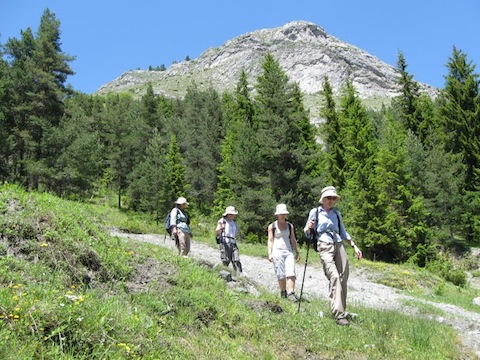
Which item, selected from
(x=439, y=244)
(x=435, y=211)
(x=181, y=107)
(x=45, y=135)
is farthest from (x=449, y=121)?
(x=181, y=107)

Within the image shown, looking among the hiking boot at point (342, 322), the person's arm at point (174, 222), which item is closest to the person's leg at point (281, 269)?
the hiking boot at point (342, 322)

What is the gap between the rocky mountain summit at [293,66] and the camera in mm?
150375

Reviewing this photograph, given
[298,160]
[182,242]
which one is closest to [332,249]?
[182,242]

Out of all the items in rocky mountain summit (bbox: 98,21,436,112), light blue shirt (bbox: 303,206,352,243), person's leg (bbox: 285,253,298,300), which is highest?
rocky mountain summit (bbox: 98,21,436,112)

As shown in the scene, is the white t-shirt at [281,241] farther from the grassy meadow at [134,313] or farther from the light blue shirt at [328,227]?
the light blue shirt at [328,227]

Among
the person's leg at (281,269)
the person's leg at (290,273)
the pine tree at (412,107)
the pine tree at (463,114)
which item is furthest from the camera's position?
the pine tree at (412,107)

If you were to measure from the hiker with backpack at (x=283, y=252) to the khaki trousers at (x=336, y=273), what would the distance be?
1402 mm

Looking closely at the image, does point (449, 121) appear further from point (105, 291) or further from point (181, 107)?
point (181, 107)

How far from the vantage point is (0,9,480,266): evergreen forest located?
2580 cm

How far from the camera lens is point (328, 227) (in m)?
6.65

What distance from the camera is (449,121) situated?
34594 millimetres

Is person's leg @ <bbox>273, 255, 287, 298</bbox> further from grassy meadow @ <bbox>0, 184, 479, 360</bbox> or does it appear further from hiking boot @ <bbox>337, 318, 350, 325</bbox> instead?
hiking boot @ <bbox>337, 318, 350, 325</bbox>

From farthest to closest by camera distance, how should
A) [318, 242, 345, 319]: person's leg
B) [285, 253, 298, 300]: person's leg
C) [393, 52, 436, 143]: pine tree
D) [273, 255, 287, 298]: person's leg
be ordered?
1. [393, 52, 436, 143]: pine tree
2. [273, 255, 287, 298]: person's leg
3. [285, 253, 298, 300]: person's leg
4. [318, 242, 345, 319]: person's leg

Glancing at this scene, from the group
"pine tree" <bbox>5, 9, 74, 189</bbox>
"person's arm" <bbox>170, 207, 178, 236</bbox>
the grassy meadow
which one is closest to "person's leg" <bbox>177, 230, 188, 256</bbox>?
"person's arm" <bbox>170, 207, 178, 236</bbox>
